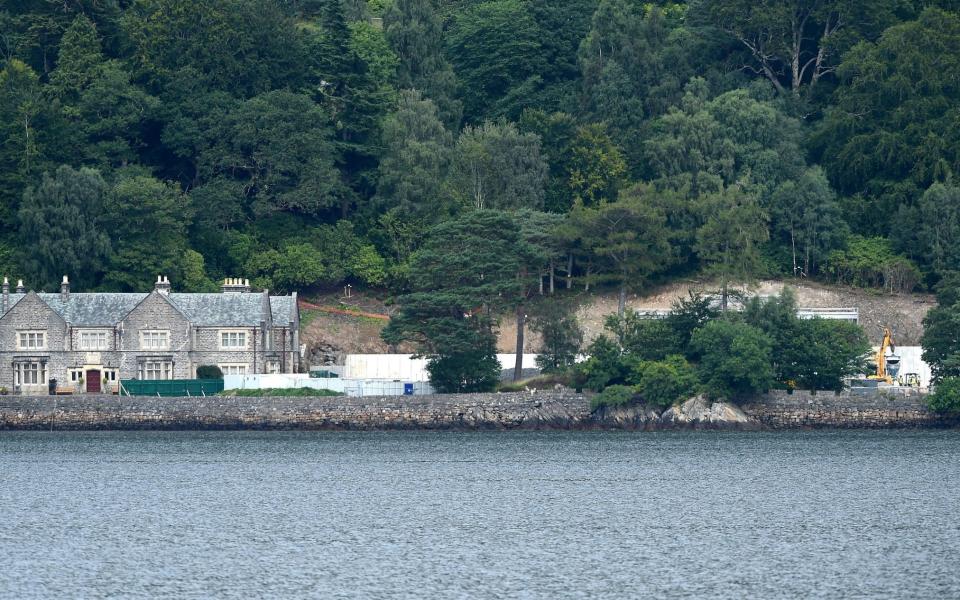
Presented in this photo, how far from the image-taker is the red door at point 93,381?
326 feet

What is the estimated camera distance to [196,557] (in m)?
55.8

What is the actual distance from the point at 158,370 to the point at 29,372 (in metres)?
7.00

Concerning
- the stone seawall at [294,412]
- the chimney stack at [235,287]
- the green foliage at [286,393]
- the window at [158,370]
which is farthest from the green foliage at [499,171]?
the stone seawall at [294,412]

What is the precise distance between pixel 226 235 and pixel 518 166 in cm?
1867

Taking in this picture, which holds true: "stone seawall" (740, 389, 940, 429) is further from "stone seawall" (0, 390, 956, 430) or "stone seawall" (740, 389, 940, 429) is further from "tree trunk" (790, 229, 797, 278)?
"tree trunk" (790, 229, 797, 278)

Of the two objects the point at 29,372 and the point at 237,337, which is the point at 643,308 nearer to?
the point at 237,337

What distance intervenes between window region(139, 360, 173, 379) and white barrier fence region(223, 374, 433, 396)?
5231mm

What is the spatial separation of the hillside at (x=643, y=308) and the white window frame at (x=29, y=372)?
15463 millimetres

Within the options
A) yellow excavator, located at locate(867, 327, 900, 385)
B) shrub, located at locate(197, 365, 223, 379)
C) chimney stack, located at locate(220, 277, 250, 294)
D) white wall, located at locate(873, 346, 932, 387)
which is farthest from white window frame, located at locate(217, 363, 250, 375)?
white wall, located at locate(873, 346, 932, 387)

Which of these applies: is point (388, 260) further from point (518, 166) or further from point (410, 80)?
point (410, 80)

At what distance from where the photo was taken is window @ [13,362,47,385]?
99250mm

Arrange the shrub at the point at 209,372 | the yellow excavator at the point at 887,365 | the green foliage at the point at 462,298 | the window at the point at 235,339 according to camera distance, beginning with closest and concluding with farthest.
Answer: the green foliage at the point at 462,298 < the yellow excavator at the point at 887,365 < the shrub at the point at 209,372 < the window at the point at 235,339

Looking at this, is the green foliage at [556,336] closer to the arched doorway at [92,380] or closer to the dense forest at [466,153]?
the dense forest at [466,153]

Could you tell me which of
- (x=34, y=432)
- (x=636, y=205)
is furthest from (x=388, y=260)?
(x=34, y=432)
